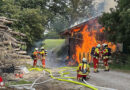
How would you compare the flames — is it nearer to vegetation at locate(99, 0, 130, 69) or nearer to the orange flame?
the orange flame

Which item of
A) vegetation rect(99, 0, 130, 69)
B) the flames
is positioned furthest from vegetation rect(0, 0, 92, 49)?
vegetation rect(99, 0, 130, 69)

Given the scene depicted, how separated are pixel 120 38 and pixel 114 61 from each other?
12.4 ft

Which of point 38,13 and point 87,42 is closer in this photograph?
point 87,42

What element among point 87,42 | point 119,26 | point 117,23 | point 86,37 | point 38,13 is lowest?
point 87,42

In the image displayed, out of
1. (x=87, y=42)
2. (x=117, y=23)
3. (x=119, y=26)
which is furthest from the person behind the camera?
(x=87, y=42)

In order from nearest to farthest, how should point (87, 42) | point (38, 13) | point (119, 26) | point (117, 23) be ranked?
point (119, 26), point (117, 23), point (87, 42), point (38, 13)

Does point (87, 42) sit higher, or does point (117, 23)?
point (117, 23)

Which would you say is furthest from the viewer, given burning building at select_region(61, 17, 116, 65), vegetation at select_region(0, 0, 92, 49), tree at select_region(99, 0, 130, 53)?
vegetation at select_region(0, 0, 92, 49)

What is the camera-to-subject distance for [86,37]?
1959cm

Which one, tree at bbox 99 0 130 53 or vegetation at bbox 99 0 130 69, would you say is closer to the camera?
vegetation at bbox 99 0 130 69

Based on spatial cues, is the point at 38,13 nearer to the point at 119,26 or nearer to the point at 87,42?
the point at 87,42

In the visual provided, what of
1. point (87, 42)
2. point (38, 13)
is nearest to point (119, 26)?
point (87, 42)

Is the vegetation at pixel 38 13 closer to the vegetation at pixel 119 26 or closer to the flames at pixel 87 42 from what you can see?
the flames at pixel 87 42

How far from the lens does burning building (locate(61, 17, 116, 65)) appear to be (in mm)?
18938
